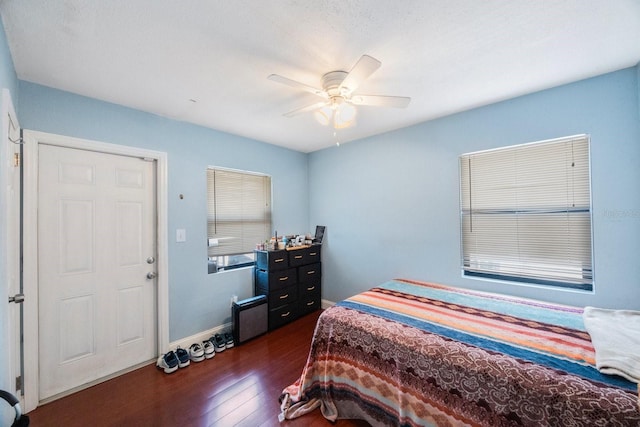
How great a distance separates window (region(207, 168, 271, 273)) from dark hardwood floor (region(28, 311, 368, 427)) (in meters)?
1.12

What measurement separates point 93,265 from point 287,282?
6.61ft

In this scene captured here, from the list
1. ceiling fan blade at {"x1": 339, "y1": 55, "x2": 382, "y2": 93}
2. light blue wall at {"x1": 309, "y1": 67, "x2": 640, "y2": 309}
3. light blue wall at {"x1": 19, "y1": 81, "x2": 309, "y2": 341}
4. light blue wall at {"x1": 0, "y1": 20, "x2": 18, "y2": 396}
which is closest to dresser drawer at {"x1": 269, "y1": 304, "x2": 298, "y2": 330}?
light blue wall at {"x1": 19, "y1": 81, "x2": 309, "y2": 341}

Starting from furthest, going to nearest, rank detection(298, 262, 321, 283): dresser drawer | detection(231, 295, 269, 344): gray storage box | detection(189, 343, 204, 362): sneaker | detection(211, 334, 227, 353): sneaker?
detection(298, 262, 321, 283): dresser drawer < detection(231, 295, 269, 344): gray storage box < detection(211, 334, 227, 353): sneaker < detection(189, 343, 204, 362): sneaker

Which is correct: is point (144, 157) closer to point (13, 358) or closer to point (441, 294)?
point (13, 358)

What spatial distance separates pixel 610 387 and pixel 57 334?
3.55 meters

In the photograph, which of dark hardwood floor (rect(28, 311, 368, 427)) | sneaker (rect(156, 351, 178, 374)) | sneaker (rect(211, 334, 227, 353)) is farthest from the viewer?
sneaker (rect(211, 334, 227, 353))

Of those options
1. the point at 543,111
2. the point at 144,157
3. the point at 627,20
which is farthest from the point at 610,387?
the point at 144,157

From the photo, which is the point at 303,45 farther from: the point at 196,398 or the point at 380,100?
the point at 196,398

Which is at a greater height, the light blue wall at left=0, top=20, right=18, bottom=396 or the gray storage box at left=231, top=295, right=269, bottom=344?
the light blue wall at left=0, top=20, right=18, bottom=396

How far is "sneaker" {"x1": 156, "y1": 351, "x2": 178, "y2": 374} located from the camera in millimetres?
2336

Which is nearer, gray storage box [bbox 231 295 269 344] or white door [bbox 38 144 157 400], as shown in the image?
white door [bbox 38 144 157 400]

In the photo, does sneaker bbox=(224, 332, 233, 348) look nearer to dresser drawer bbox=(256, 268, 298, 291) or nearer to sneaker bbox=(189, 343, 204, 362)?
sneaker bbox=(189, 343, 204, 362)

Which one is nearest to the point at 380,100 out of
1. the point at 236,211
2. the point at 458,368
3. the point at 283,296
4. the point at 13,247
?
the point at 458,368

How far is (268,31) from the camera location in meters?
1.44
